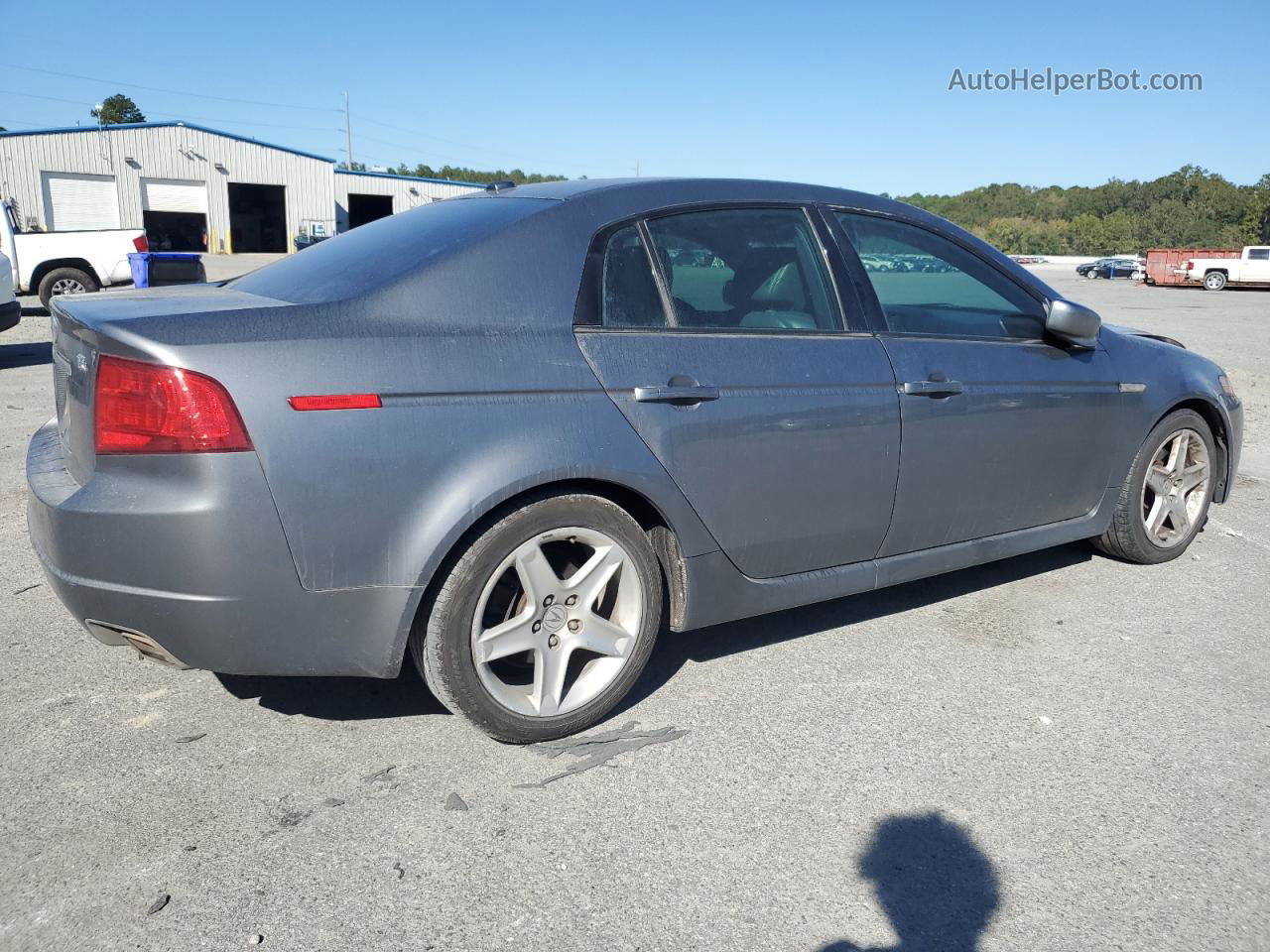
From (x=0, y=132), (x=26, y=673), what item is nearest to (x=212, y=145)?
(x=0, y=132)

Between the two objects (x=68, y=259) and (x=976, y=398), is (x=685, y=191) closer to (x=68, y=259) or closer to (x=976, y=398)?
(x=976, y=398)

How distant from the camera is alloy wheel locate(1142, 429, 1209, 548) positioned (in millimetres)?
4680

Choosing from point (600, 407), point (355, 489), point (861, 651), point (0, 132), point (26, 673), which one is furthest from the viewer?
point (0, 132)

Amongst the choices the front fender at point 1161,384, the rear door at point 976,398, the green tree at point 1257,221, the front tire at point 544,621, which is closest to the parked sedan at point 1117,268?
the green tree at point 1257,221

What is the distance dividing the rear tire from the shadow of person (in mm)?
16609

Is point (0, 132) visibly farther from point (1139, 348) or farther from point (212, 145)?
point (1139, 348)

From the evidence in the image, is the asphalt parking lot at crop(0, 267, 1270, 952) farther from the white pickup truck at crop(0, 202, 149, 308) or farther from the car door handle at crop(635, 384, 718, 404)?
the white pickup truck at crop(0, 202, 149, 308)

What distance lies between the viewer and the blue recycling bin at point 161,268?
15.8 metres

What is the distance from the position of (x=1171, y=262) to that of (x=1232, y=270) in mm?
3455

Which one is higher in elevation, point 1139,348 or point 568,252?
point 568,252

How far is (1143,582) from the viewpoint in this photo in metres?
4.61

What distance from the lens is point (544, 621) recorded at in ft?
9.73

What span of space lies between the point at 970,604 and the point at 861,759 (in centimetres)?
152

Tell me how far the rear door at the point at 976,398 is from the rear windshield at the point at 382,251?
49.9 inches
